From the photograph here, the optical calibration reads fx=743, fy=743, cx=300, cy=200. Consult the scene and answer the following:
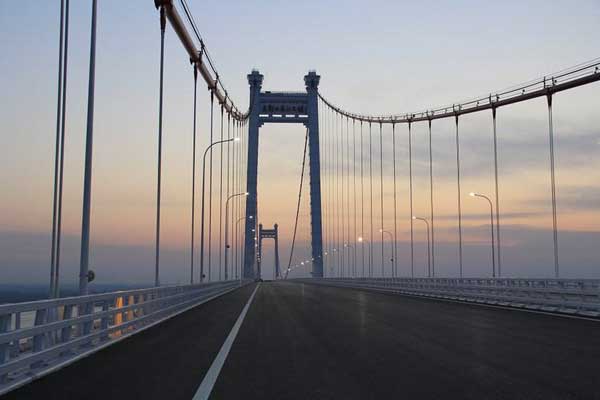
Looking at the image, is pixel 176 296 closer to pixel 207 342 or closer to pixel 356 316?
pixel 356 316

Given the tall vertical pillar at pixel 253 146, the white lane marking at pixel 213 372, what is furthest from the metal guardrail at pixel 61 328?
the tall vertical pillar at pixel 253 146

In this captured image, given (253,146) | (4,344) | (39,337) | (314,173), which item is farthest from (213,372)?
(253,146)

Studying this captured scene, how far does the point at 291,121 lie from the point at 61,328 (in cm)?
7602

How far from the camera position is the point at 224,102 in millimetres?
51188

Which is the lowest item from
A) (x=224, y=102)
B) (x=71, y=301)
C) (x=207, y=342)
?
(x=207, y=342)

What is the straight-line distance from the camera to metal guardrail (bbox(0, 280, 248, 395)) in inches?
339

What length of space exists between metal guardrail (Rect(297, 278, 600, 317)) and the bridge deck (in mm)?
3628

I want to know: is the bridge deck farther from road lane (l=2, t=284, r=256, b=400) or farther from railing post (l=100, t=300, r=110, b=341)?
railing post (l=100, t=300, r=110, b=341)

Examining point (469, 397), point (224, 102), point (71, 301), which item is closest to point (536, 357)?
point (469, 397)

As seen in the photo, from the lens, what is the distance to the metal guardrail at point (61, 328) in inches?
339

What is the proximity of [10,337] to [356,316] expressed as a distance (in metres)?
13.5

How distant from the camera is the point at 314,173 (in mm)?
78188

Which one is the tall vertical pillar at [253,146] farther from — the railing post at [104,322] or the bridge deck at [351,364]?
the railing post at [104,322]

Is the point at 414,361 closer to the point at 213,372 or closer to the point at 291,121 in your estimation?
the point at 213,372
